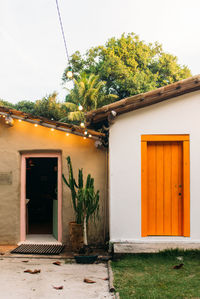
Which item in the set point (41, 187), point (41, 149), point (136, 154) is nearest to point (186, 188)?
point (136, 154)

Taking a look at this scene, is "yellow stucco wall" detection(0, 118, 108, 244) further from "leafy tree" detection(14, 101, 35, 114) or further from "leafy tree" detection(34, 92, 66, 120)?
"leafy tree" detection(14, 101, 35, 114)

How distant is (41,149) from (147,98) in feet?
8.67

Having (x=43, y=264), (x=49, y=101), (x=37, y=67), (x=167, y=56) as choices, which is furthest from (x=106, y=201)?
(x=37, y=67)

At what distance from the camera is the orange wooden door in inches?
224

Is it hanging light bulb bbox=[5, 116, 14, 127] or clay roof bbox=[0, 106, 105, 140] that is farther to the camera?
hanging light bulb bbox=[5, 116, 14, 127]

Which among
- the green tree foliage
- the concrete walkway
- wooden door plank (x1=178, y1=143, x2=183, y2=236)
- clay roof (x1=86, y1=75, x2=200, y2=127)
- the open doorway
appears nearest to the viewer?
the concrete walkway

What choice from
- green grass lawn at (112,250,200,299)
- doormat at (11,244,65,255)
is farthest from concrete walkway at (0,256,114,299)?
doormat at (11,244,65,255)

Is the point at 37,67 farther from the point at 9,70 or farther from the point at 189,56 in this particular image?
the point at 189,56

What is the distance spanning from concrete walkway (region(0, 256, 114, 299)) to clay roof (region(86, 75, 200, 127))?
9.04 ft

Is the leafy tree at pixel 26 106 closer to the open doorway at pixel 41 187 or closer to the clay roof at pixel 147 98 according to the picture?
the open doorway at pixel 41 187

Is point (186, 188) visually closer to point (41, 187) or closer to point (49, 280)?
point (49, 280)

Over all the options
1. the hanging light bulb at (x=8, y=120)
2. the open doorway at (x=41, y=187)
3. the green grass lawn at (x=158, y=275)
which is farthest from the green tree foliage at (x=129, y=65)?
the green grass lawn at (x=158, y=275)

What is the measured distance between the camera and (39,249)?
606cm

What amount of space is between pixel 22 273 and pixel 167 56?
23739 mm
